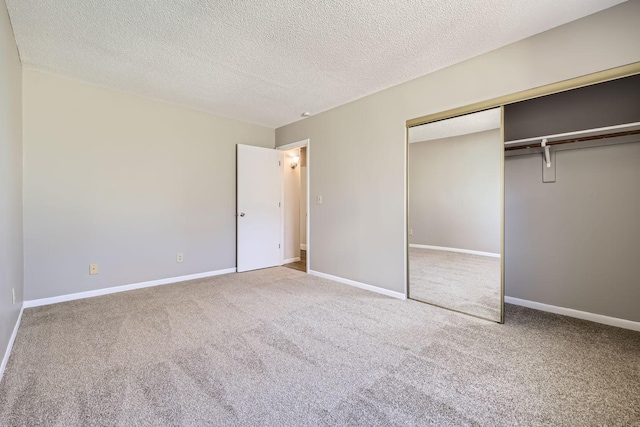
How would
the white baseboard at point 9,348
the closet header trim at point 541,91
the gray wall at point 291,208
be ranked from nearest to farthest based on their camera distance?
the white baseboard at point 9,348 < the closet header trim at point 541,91 < the gray wall at point 291,208

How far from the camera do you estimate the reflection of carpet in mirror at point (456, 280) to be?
109 inches

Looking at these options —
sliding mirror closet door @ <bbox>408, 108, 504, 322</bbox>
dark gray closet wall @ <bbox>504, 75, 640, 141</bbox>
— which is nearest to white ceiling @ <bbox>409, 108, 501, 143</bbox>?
sliding mirror closet door @ <bbox>408, 108, 504, 322</bbox>

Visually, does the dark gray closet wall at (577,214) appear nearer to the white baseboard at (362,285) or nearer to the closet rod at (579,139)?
the closet rod at (579,139)

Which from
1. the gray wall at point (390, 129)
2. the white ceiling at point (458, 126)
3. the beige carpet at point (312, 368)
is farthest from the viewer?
the white ceiling at point (458, 126)

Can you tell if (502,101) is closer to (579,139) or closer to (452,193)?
(579,139)

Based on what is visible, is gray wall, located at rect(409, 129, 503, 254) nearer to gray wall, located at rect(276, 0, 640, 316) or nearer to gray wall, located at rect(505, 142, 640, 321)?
gray wall, located at rect(276, 0, 640, 316)

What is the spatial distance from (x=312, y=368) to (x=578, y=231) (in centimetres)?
275

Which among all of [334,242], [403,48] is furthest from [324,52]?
[334,242]

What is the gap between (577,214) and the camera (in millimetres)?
2670

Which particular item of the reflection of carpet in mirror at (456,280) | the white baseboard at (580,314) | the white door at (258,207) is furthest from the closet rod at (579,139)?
the white door at (258,207)

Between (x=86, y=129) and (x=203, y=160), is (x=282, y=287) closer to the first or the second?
(x=203, y=160)

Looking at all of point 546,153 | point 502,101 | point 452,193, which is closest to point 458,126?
point 502,101

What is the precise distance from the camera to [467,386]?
5.47 ft

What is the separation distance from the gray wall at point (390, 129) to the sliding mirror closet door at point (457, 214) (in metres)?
0.17
